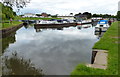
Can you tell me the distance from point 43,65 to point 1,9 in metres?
22.4

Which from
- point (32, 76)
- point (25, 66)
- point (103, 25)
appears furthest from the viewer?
point (103, 25)

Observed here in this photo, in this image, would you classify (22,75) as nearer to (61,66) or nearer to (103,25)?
(61,66)

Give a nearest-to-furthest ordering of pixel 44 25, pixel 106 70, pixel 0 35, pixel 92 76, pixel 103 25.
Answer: pixel 92 76 < pixel 106 70 < pixel 0 35 < pixel 103 25 < pixel 44 25

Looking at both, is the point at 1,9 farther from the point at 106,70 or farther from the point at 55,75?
the point at 106,70

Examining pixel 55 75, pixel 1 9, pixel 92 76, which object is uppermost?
pixel 1 9

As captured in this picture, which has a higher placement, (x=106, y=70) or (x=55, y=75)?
(x=106, y=70)

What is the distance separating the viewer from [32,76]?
26.9ft

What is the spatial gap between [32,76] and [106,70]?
4.03m

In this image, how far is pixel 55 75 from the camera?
8.38 metres

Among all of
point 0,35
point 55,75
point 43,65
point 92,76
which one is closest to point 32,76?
point 55,75

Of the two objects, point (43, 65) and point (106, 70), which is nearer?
point (106, 70)

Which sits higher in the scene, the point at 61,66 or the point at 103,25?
the point at 103,25

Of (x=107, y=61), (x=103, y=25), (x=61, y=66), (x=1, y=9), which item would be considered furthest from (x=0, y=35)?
(x=103, y=25)

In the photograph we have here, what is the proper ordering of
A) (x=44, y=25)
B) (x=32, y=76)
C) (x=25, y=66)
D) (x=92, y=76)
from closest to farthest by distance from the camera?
(x=92, y=76), (x=32, y=76), (x=25, y=66), (x=44, y=25)
